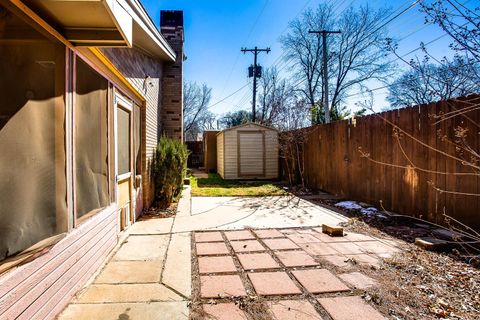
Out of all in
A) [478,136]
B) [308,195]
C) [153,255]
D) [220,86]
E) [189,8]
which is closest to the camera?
[153,255]

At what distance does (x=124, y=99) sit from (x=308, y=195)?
5.42 meters

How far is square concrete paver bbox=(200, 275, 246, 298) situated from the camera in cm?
249

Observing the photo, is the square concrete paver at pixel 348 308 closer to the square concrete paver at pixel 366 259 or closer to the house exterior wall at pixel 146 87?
the square concrete paver at pixel 366 259

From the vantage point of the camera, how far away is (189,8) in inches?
425

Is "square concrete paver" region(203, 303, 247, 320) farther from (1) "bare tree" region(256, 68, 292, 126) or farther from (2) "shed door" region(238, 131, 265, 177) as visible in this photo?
(1) "bare tree" region(256, 68, 292, 126)

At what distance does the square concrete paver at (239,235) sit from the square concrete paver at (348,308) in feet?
6.00

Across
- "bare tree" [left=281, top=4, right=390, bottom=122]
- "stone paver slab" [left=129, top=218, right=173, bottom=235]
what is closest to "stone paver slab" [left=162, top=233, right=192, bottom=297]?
"stone paver slab" [left=129, top=218, right=173, bottom=235]

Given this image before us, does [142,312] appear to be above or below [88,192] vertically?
below

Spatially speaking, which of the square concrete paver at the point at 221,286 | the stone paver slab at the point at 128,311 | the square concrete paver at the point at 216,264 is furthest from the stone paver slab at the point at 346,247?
the stone paver slab at the point at 128,311

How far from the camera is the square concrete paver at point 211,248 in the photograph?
11.5 feet

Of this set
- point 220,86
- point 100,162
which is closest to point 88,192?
point 100,162

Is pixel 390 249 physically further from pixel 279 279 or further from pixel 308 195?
pixel 308 195

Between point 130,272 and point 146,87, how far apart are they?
3793mm

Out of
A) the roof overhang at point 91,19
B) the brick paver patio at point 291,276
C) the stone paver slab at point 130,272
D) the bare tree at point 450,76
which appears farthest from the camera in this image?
the stone paver slab at point 130,272
